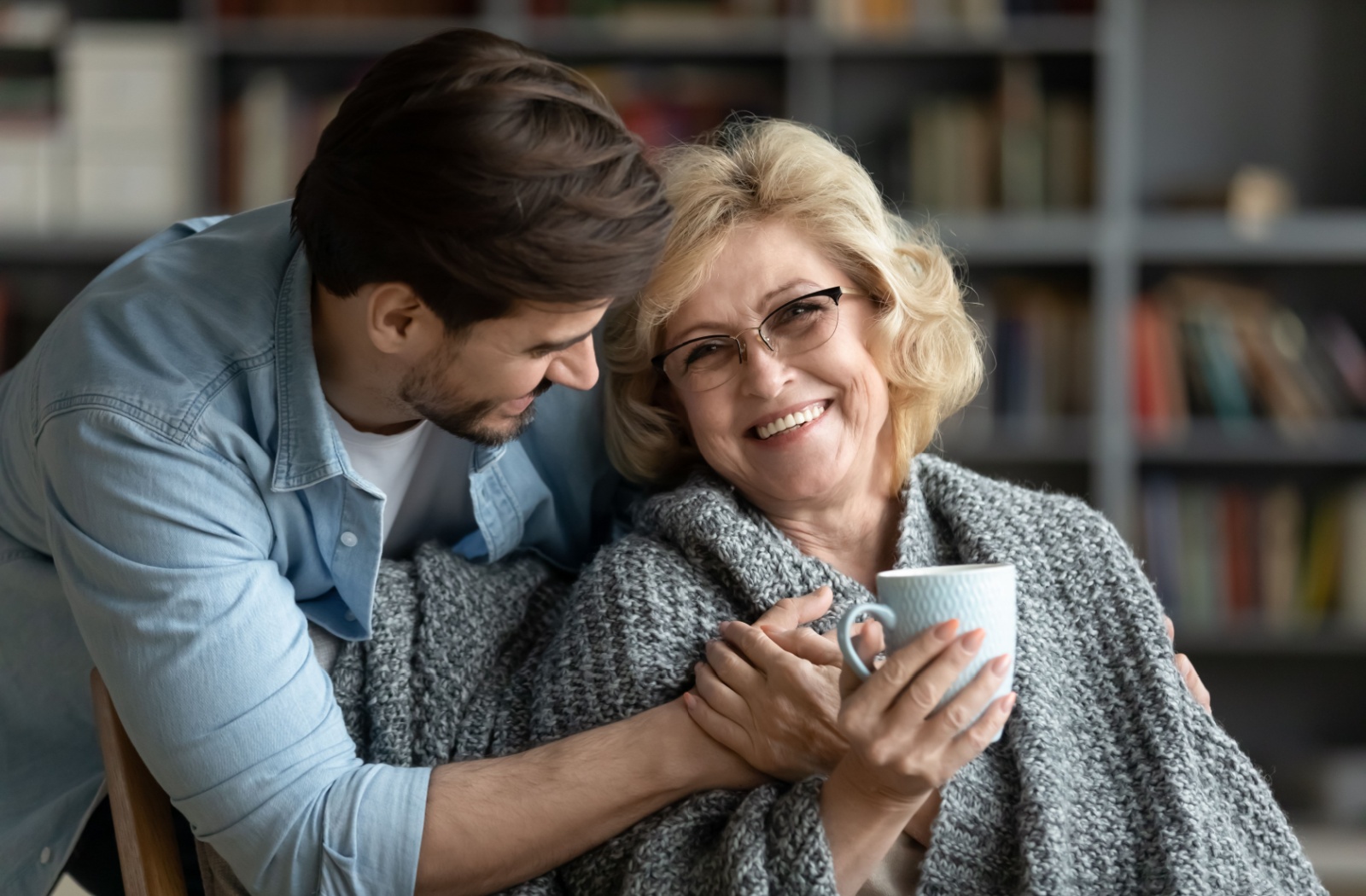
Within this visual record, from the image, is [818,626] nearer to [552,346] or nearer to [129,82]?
[552,346]

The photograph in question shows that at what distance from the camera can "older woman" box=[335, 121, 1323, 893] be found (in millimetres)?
1224

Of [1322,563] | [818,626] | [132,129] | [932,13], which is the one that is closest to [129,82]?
[132,129]

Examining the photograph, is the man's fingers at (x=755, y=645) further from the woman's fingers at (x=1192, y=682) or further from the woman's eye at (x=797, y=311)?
the woman's fingers at (x=1192, y=682)

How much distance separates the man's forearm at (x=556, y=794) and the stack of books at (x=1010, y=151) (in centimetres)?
259

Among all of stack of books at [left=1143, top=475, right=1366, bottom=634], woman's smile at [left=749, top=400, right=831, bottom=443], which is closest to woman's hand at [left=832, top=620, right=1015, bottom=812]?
woman's smile at [left=749, top=400, right=831, bottom=443]

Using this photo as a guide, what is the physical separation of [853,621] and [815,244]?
0.58 metres

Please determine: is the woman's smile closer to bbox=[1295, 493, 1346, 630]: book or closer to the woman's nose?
the woman's nose

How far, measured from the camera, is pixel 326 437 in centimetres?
134

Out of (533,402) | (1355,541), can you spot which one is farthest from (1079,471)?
(533,402)

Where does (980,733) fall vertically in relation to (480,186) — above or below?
below

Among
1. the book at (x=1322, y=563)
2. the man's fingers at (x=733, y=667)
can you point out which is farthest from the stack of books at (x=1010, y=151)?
the man's fingers at (x=733, y=667)

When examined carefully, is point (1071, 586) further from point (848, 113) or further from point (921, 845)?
point (848, 113)

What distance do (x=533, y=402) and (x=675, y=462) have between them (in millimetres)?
230

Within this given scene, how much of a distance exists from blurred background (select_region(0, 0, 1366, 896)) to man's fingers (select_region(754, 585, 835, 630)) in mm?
2270
